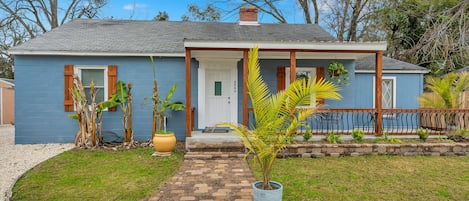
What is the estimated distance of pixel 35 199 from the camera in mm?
4008

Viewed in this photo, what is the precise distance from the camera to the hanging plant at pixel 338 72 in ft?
28.0

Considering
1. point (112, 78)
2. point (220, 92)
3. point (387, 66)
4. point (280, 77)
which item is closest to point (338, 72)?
point (280, 77)

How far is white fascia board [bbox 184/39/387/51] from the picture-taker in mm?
6905

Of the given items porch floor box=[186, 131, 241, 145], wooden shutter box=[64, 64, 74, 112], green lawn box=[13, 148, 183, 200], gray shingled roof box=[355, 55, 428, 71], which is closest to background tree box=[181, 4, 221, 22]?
gray shingled roof box=[355, 55, 428, 71]

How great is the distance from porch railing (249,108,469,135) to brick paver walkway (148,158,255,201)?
2.95 metres

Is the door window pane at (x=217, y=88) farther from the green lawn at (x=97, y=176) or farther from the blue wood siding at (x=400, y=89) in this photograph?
the blue wood siding at (x=400, y=89)

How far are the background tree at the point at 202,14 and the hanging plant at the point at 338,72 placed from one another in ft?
41.4

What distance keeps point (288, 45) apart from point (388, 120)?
214 inches

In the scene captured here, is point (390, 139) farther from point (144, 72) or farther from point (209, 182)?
point (144, 72)

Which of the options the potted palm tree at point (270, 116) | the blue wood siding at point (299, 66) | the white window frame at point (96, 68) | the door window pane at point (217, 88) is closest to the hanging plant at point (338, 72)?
the blue wood siding at point (299, 66)

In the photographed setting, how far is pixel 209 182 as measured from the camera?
4656 millimetres

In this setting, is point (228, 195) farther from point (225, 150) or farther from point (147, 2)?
point (147, 2)

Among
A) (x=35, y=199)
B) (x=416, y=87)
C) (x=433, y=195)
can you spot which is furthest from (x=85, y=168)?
(x=416, y=87)

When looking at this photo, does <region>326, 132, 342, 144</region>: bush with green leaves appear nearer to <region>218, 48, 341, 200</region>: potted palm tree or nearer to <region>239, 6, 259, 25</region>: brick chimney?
<region>218, 48, 341, 200</region>: potted palm tree
